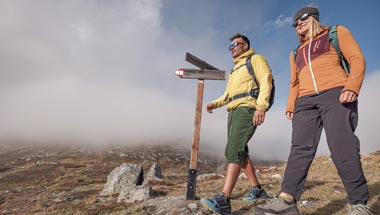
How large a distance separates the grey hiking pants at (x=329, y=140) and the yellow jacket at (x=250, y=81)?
741 millimetres

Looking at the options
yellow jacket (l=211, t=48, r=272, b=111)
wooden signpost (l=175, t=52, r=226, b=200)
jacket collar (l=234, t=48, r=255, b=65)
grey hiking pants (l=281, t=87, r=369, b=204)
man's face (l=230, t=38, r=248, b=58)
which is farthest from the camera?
wooden signpost (l=175, t=52, r=226, b=200)

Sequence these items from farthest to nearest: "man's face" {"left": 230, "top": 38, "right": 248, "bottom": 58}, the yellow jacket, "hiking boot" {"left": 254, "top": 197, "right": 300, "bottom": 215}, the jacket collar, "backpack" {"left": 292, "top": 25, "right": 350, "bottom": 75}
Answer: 1. "man's face" {"left": 230, "top": 38, "right": 248, "bottom": 58}
2. the jacket collar
3. the yellow jacket
4. "backpack" {"left": 292, "top": 25, "right": 350, "bottom": 75}
5. "hiking boot" {"left": 254, "top": 197, "right": 300, "bottom": 215}

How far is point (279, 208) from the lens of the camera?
3.42m

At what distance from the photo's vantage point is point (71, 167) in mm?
84000

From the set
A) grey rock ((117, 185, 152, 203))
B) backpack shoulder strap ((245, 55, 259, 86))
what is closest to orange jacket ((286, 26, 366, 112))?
backpack shoulder strap ((245, 55, 259, 86))

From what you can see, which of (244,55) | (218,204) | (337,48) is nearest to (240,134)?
(218,204)

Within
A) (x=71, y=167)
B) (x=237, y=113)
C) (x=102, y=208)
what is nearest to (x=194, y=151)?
(x=237, y=113)

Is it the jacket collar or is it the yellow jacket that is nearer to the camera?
the yellow jacket

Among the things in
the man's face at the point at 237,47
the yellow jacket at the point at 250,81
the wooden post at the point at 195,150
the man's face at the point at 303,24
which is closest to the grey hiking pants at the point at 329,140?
the yellow jacket at the point at 250,81

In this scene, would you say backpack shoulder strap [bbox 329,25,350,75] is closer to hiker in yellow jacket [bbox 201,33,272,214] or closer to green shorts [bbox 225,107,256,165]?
hiker in yellow jacket [bbox 201,33,272,214]

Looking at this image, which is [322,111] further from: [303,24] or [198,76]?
[198,76]

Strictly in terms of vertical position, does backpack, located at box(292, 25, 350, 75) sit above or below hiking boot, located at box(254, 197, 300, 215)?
above

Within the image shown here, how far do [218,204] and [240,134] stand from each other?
1328mm

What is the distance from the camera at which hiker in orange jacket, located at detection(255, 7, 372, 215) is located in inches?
126
